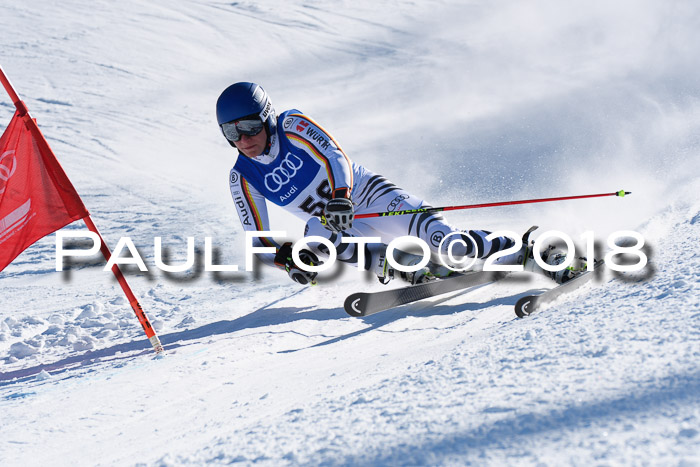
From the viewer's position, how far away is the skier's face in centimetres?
412

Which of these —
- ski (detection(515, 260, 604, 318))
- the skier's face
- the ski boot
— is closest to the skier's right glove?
the ski boot

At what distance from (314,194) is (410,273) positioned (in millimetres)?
880

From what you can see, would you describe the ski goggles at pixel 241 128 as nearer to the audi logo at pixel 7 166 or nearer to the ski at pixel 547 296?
the audi logo at pixel 7 166

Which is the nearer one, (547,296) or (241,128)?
(547,296)

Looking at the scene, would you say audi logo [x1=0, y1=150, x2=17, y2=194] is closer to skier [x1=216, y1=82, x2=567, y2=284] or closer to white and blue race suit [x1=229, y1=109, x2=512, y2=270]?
skier [x1=216, y1=82, x2=567, y2=284]

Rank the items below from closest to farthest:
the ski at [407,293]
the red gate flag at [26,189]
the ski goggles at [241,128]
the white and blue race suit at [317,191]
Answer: the red gate flag at [26,189], the ski at [407,293], the ski goggles at [241,128], the white and blue race suit at [317,191]

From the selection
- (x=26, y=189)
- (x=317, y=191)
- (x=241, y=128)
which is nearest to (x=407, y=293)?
(x=317, y=191)

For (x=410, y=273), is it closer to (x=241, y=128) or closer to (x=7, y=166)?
(x=241, y=128)

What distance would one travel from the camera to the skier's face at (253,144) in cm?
412

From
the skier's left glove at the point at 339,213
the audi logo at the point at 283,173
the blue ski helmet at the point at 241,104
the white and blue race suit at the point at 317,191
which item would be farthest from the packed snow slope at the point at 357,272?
the blue ski helmet at the point at 241,104

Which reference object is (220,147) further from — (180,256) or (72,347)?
(72,347)

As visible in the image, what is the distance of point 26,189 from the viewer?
3643 mm

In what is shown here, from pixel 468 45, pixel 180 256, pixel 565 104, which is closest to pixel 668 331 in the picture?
pixel 180 256

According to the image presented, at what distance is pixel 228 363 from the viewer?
3283 millimetres
